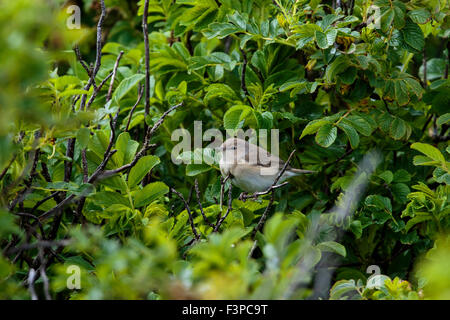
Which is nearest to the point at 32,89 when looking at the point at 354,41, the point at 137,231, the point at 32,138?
the point at 32,138

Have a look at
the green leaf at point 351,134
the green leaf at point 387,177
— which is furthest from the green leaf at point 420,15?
the green leaf at point 387,177

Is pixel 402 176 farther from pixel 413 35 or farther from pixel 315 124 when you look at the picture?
pixel 413 35

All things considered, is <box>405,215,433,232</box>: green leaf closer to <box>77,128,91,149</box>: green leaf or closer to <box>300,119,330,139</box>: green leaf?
<box>300,119,330,139</box>: green leaf

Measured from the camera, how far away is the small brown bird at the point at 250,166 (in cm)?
292

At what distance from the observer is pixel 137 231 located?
91.2 inches

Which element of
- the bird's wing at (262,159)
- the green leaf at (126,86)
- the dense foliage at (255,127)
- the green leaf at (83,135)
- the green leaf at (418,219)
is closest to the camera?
the green leaf at (83,135)

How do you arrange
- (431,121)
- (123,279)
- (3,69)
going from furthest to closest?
(431,121), (123,279), (3,69)

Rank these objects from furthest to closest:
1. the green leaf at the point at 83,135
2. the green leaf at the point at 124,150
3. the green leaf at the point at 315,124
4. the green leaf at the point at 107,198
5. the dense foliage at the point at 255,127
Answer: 1. the green leaf at the point at 315,124
2. the green leaf at the point at 124,150
3. the green leaf at the point at 107,198
4. the dense foliage at the point at 255,127
5. the green leaf at the point at 83,135

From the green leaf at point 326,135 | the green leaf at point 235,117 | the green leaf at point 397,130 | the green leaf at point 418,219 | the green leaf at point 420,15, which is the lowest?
the green leaf at point 418,219

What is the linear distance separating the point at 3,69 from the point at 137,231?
1234 mm

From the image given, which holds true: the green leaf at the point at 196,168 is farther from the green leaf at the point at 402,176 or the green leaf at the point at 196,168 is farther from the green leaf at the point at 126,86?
the green leaf at the point at 402,176

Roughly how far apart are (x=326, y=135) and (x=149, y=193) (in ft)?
2.68

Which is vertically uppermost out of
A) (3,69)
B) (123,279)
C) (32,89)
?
(3,69)
